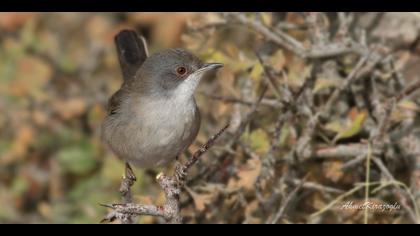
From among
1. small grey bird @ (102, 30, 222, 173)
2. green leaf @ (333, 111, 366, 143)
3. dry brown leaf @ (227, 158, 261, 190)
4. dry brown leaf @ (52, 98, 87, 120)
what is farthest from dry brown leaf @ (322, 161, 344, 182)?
dry brown leaf @ (52, 98, 87, 120)

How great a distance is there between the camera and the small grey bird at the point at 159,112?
3969 millimetres

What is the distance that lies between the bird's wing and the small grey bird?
64 centimetres

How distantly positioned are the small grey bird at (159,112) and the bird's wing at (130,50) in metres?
0.64

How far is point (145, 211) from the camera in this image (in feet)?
10.6

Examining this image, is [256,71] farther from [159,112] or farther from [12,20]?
[12,20]

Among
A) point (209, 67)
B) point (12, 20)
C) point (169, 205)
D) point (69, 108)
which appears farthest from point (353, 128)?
point (12, 20)

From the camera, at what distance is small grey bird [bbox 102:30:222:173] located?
397 cm

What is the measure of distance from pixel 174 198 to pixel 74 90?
3.77m

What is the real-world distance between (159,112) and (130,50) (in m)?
1.19

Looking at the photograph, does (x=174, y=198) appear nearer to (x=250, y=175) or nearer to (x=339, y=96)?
(x=250, y=175)

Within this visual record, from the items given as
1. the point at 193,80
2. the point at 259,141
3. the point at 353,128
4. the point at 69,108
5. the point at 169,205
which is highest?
the point at 69,108

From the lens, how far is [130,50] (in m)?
5.05

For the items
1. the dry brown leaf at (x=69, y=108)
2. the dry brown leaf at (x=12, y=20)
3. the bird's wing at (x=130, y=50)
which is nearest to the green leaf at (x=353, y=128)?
the bird's wing at (x=130, y=50)

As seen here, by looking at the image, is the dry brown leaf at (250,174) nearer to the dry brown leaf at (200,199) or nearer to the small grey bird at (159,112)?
the dry brown leaf at (200,199)
